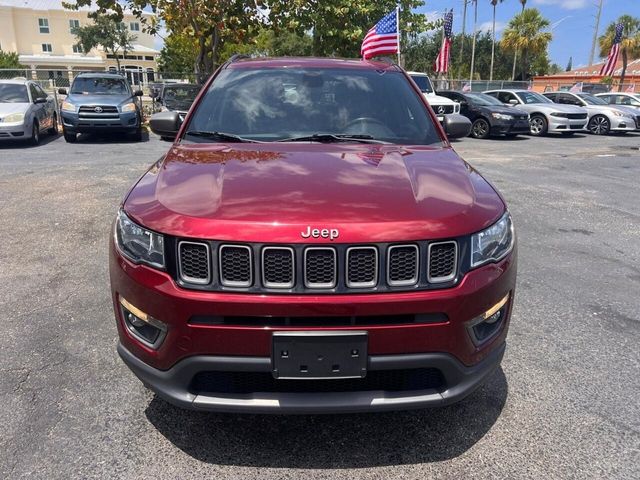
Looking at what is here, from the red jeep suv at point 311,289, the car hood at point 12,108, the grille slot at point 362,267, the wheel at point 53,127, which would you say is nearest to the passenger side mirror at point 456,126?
the red jeep suv at point 311,289

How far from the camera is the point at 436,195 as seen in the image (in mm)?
2355

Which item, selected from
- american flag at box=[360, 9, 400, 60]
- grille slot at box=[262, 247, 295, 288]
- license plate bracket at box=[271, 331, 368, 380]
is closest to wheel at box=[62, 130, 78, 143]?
american flag at box=[360, 9, 400, 60]

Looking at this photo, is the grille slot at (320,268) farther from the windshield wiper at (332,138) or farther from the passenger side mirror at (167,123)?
the passenger side mirror at (167,123)

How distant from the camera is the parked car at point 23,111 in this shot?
12.1 metres

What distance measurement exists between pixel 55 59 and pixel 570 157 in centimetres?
6930

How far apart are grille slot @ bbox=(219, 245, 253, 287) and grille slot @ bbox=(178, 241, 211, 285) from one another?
0.20 ft

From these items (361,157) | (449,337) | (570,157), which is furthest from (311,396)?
(570,157)

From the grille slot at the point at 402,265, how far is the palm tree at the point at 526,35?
5734cm

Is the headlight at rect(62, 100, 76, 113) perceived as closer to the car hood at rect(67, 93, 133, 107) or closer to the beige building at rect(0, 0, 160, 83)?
the car hood at rect(67, 93, 133, 107)

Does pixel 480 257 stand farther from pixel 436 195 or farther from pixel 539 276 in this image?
pixel 539 276

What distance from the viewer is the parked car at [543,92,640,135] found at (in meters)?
19.2

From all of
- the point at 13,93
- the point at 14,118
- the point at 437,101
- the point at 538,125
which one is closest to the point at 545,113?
the point at 538,125

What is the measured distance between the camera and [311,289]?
207 cm

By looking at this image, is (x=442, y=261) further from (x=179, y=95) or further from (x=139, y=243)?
(x=179, y=95)
